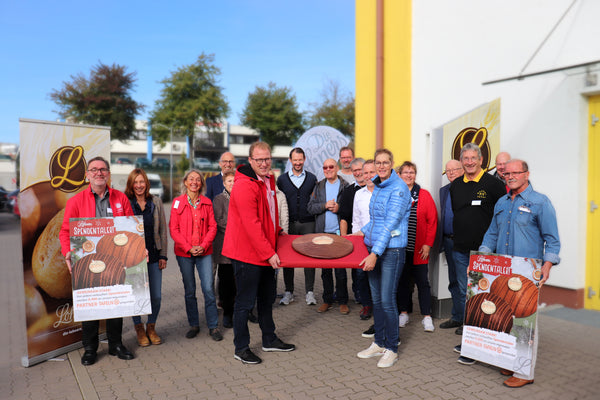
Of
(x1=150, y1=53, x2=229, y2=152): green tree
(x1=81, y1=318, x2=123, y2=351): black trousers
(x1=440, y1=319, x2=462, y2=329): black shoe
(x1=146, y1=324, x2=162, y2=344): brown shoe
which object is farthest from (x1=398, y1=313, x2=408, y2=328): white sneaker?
(x1=150, y1=53, x2=229, y2=152): green tree

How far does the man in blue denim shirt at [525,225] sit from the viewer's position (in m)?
4.05

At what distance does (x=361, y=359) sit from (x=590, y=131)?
444 centimetres

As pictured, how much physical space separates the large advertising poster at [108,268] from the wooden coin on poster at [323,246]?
164 cm

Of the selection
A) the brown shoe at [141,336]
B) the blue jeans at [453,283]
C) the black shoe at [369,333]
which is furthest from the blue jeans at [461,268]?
the brown shoe at [141,336]

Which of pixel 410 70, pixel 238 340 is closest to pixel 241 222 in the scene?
pixel 238 340

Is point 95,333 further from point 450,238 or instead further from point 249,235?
point 450,238

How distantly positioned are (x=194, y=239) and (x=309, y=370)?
1990mm

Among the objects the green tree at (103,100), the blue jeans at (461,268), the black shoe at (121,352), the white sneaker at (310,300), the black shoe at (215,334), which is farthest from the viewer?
the green tree at (103,100)

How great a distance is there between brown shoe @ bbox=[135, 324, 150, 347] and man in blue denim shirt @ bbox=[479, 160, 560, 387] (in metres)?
3.76

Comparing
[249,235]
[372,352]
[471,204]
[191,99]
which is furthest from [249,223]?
[191,99]

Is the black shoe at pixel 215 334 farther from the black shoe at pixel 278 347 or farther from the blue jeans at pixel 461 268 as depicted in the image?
the blue jeans at pixel 461 268

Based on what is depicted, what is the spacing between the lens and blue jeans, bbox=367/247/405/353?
4.51 meters

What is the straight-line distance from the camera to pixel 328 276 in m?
6.65

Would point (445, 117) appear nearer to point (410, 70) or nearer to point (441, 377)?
point (410, 70)
